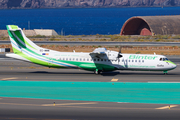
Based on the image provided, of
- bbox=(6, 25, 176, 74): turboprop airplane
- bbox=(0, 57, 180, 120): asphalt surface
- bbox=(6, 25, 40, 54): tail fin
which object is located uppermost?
bbox=(6, 25, 40, 54): tail fin

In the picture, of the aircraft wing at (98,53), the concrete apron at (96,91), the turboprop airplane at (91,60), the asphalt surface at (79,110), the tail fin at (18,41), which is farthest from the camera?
the tail fin at (18,41)

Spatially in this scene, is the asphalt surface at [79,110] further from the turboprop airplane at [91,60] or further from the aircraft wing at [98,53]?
the turboprop airplane at [91,60]

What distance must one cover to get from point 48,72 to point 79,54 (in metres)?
5.84

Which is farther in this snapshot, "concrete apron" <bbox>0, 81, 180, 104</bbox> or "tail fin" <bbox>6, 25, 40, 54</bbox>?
"tail fin" <bbox>6, 25, 40, 54</bbox>

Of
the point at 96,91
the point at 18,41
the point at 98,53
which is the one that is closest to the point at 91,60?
the point at 98,53

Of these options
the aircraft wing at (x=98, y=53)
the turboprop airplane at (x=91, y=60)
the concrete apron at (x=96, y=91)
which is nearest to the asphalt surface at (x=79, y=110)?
the concrete apron at (x=96, y=91)

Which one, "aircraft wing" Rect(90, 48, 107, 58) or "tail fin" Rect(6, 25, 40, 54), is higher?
"tail fin" Rect(6, 25, 40, 54)

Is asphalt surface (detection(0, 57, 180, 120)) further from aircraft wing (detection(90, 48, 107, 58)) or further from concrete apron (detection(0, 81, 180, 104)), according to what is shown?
aircraft wing (detection(90, 48, 107, 58))


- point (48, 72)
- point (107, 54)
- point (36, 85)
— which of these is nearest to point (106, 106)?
point (36, 85)

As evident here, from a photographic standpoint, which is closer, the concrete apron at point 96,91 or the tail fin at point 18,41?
the concrete apron at point 96,91

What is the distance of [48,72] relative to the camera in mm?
39250

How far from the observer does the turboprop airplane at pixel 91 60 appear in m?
36.0

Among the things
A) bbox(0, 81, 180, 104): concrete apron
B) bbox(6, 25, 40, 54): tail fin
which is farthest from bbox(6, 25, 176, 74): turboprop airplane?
bbox(0, 81, 180, 104): concrete apron

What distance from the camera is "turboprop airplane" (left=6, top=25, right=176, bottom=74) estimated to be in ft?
118
